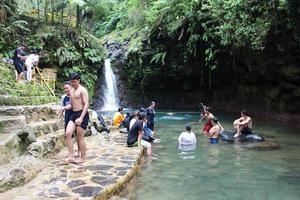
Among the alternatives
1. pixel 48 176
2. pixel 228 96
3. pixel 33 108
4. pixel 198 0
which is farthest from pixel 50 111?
pixel 228 96

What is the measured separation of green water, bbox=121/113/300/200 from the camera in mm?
7648

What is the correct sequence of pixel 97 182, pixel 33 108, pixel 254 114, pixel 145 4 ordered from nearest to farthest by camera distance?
pixel 97 182 → pixel 33 108 → pixel 254 114 → pixel 145 4

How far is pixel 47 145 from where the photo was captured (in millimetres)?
8641

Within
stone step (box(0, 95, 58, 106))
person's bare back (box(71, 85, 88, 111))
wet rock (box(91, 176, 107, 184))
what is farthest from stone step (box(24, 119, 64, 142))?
wet rock (box(91, 176, 107, 184))

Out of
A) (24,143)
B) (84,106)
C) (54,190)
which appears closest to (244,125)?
(84,106)

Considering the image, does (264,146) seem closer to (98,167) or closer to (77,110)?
(98,167)

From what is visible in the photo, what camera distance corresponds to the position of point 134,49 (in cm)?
2812

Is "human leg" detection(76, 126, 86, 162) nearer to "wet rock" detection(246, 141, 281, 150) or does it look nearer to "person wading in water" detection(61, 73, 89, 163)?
"person wading in water" detection(61, 73, 89, 163)

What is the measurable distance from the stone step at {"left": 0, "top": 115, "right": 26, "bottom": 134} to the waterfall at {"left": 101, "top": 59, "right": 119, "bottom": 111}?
67.7 feet

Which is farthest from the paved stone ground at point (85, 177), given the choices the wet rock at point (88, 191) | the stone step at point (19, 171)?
the stone step at point (19, 171)

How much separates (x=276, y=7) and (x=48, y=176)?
1167 centimetres

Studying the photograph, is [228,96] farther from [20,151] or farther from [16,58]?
[20,151]

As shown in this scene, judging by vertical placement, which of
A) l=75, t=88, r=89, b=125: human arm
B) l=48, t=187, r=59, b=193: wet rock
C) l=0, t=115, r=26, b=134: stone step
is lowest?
l=48, t=187, r=59, b=193: wet rock

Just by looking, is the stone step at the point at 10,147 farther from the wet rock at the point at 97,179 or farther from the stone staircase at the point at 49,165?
the wet rock at the point at 97,179
